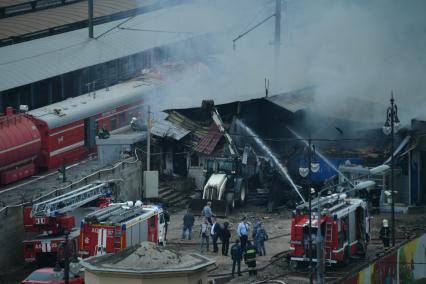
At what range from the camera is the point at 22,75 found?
47.0 m

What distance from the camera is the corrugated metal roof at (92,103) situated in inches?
1596

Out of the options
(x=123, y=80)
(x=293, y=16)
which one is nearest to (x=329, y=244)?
Result: (x=123, y=80)

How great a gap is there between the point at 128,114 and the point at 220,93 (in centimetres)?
403

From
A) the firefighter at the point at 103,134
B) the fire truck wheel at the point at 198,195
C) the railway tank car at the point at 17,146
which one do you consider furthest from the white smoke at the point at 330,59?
the railway tank car at the point at 17,146

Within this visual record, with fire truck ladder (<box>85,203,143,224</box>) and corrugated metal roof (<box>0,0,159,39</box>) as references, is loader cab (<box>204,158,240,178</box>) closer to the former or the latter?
fire truck ladder (<box>85,203,143,224</box>)

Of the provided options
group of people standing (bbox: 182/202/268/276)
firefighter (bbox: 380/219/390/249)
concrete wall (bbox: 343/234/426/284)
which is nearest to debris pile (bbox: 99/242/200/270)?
concrete wall (bbox: 343/234/426/284)

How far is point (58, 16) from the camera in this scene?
60.4 metres

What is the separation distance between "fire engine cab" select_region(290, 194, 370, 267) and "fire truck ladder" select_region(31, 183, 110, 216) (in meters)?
6.52

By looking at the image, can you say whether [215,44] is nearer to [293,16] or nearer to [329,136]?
[293,16]

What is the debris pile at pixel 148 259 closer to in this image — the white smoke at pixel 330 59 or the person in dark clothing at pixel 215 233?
the person in dark clothing at pixel 215 233

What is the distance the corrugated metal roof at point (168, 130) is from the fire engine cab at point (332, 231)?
11524mm

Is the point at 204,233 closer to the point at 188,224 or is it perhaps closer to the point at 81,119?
the point at 188,224

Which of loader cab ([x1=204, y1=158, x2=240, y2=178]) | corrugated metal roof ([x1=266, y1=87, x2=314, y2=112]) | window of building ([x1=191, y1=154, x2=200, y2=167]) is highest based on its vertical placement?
corrugated metal roof ([x1=266, y1=87, x2=314, y2=112])

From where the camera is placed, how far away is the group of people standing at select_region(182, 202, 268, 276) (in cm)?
3062
